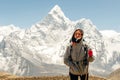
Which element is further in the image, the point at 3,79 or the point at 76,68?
the point at 3,79

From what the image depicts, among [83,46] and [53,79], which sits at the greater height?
[83,46]

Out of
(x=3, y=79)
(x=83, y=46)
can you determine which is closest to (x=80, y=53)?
(x=83, y=46)

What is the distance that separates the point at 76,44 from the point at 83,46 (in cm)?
33

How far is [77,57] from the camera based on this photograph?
14.4 meters

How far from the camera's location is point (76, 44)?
1441cm

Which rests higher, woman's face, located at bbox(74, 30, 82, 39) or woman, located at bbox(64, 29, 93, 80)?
woman's face, located at bbox(74, 30, 82, 39)

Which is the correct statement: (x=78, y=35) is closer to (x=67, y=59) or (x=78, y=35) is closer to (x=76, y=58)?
(x=76, y=58)

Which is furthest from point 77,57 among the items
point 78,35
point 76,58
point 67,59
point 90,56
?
point 78,35

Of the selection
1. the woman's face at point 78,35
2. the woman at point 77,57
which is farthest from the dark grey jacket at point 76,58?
the woman's face at point 78,35

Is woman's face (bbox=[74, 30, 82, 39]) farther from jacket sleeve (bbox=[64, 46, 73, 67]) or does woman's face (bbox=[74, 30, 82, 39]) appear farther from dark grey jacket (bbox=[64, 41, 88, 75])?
jacket sleeve (bbox=[64, 46, 73, 67])

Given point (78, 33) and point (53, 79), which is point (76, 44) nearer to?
point (78, 33)

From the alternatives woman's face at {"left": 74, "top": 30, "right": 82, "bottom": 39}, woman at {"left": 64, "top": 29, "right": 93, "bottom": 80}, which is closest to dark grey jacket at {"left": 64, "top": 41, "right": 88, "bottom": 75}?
woman at {"left": 64, "top": 29, "right": 93, "bottom": 80}

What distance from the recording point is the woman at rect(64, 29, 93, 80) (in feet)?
46.5

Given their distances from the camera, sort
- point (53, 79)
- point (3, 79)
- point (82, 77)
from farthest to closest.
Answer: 1. point (3, 79)
2. point (53, 79)
3. point (82, 77)
